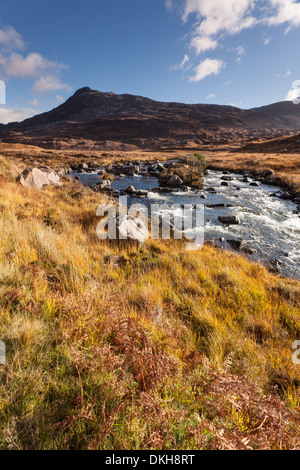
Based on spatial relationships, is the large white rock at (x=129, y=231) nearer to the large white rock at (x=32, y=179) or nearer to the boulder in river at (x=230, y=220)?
the boulder in river at (x=230, y=220)

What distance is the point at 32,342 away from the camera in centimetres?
196

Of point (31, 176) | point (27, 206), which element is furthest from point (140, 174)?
point (27, 206)

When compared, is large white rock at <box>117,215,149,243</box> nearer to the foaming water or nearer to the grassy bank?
the grassy bank

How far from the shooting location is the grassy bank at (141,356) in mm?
1339

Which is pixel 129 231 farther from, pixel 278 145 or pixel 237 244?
pixel 278 145

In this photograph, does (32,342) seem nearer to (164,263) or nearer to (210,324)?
(210,324)

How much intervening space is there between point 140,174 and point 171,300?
79.1 ft

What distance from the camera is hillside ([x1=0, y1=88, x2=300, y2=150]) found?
8381 centimetres

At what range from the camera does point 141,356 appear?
6.32 feet

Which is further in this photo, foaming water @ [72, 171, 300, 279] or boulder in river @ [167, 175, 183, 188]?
boulder in river @ [167, 175, 183, 188]

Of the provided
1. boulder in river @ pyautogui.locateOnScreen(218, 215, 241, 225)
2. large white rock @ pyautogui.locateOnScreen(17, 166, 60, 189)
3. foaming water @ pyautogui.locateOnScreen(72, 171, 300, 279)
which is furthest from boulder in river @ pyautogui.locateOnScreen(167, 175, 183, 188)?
large white rock @ pyautogui.locateOnScreen(17, 166, 60, 189)

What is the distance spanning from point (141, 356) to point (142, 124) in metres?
116

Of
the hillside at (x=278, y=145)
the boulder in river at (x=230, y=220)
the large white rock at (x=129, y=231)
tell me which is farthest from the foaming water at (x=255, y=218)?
the hillside at (x=278, y=145)

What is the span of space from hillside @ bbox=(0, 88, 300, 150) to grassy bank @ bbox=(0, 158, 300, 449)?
7825 cm
